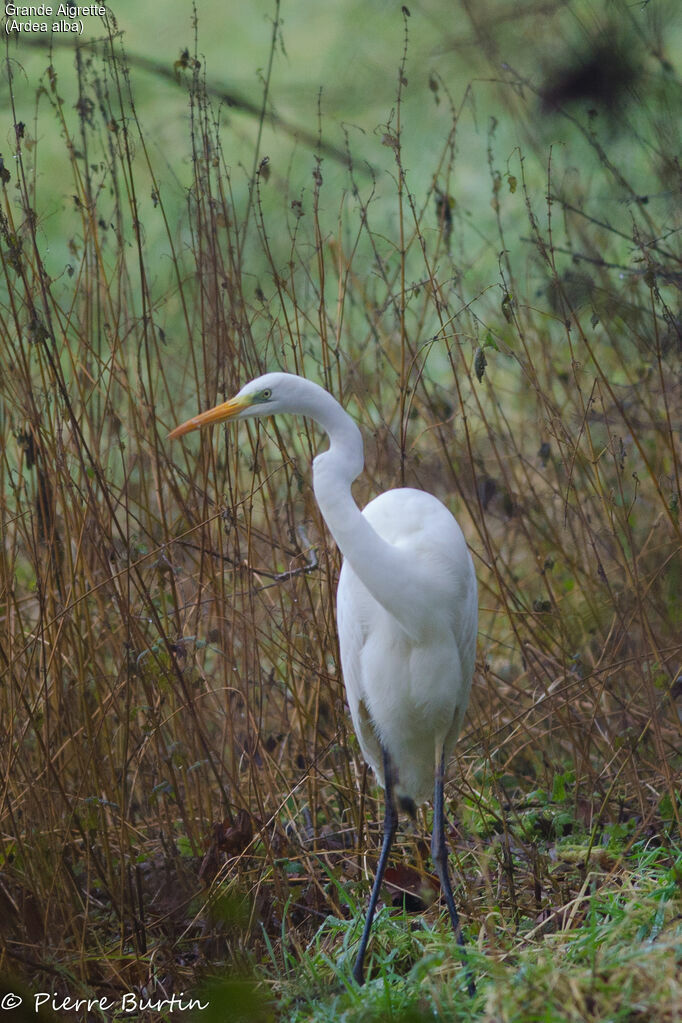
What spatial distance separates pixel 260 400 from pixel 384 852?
1.09 metres

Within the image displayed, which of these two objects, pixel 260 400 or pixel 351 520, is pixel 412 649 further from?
pixel 260 400

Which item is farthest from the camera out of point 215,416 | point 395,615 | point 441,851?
point 441,851

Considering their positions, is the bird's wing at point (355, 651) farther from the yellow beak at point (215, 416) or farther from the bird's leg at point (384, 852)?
the yellow beak at point (215, 416)

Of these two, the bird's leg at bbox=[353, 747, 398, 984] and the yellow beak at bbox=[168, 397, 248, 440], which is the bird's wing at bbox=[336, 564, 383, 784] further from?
the yellow beak at bbox=[168, 397, 248, 440]

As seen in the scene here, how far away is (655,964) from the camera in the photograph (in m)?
1.80

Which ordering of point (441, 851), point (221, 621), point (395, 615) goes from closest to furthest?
point (395, 615) < point (441, 851) < point (221, 621)

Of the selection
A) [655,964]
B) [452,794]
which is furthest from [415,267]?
[655,964]

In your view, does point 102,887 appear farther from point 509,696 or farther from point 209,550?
point 509,696

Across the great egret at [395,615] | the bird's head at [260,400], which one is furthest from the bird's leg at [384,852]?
the bird's head at [260,400]

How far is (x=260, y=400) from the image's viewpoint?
1.98m

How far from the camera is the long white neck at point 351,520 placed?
1966 millimetres

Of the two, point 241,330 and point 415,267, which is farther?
point 415,267

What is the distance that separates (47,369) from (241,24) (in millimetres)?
6963

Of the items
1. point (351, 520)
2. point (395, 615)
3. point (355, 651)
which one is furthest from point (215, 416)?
point (355, 651)
